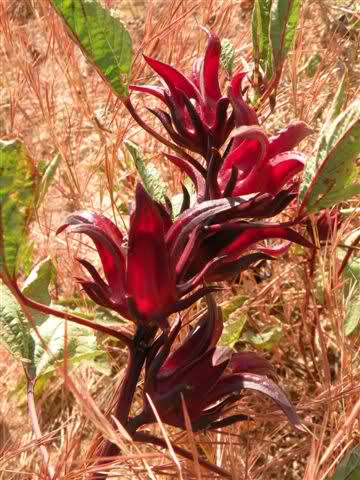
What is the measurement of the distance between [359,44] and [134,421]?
95 centimetres

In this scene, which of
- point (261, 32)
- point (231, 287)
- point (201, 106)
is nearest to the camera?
point (201, 106)

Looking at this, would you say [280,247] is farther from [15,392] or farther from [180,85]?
[15,392]

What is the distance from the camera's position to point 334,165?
62cm

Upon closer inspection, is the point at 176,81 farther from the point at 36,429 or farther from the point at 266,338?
the point at 266,338

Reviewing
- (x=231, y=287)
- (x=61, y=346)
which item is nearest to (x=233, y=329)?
(x=231, y=287)

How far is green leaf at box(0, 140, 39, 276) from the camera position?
0.58 metres

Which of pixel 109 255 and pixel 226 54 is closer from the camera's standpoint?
pixel 109 255

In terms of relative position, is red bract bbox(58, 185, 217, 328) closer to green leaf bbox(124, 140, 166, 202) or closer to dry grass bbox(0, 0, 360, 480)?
green leaf bbox(124, 140, 166, 202)

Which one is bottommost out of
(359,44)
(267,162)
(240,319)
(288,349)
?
(288,349)

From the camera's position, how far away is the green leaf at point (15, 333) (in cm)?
77

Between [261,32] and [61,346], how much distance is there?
0.39m

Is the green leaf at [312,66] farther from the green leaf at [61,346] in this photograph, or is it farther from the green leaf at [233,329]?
the green leaf at [61,346]

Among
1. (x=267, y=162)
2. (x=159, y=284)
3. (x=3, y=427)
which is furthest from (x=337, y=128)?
(x=3, y=427)

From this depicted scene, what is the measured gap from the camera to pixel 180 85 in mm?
707
